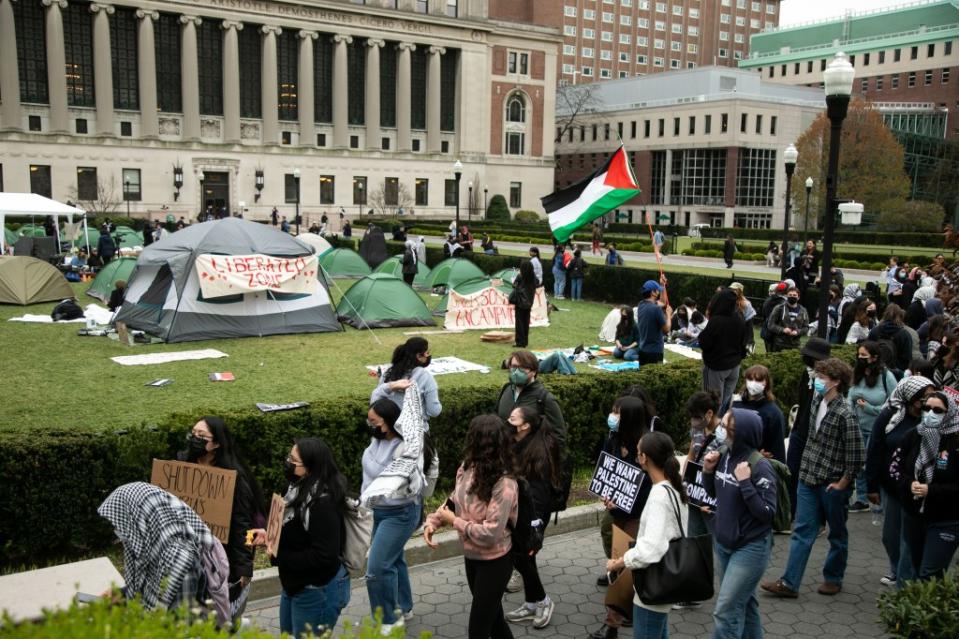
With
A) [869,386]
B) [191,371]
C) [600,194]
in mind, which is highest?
[600,194]

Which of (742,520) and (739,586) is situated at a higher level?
(742,520)

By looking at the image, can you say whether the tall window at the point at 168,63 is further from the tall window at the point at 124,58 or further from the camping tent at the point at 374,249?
the camping tent at the point at 374,249

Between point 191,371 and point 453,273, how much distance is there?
1204 cm

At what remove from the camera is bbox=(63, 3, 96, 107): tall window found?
2516 inches

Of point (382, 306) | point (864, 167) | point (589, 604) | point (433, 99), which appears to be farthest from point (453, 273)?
point (433, 99)

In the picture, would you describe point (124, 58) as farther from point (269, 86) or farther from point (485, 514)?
point (485, 514)

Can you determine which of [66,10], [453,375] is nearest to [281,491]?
[453,375]

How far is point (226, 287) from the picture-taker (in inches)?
721

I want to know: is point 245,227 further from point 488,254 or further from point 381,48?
point 381,48

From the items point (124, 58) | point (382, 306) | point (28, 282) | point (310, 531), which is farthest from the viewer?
point (124, 58)

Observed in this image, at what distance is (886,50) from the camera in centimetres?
9838

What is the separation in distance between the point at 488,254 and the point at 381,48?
5108 centimetres

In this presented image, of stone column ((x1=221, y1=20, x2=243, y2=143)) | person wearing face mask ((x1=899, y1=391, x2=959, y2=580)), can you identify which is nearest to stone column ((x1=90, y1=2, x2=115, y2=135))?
stone column ((x1=221, y1=20, x2=243, y2=143))

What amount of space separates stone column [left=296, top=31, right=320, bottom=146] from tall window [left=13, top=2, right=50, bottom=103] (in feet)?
63.4
